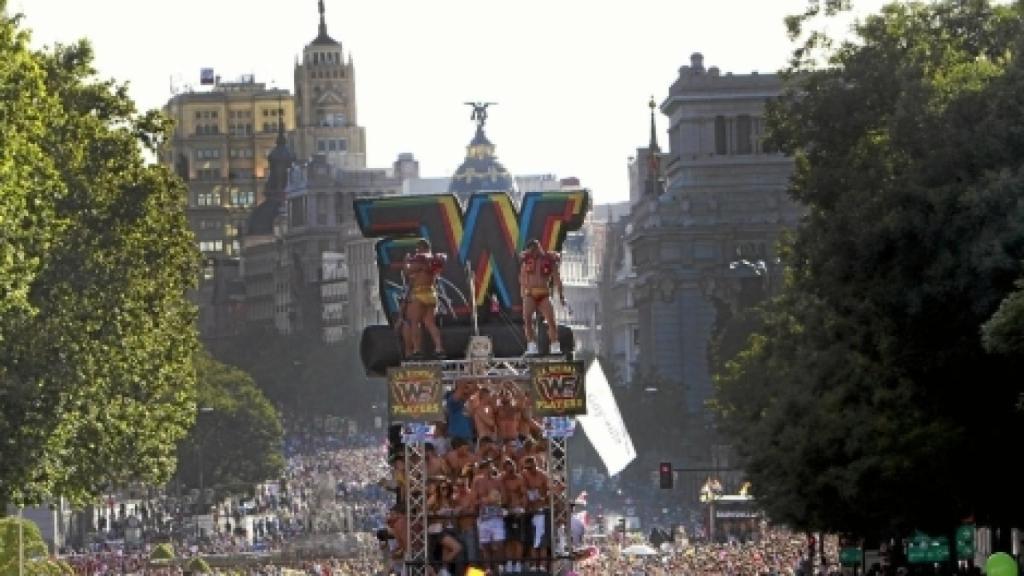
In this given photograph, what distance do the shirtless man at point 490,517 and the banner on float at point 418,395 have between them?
6.67 feet

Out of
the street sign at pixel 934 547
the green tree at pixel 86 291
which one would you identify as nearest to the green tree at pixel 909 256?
the street sign at pixel 934 547

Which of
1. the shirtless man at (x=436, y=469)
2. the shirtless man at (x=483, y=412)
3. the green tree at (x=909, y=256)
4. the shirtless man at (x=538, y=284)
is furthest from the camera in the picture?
the shirtless man at (x=538, y=284)

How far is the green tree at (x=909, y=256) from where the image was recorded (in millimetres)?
70750

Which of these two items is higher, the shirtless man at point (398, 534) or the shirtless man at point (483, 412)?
the shirtless man at point (483, 412)

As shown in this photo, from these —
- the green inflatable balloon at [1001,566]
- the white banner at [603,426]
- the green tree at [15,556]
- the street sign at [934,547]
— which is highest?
the white banner at [603,426]

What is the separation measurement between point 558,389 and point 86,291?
3167 centimetres

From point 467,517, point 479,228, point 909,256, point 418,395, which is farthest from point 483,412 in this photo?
point 909,256

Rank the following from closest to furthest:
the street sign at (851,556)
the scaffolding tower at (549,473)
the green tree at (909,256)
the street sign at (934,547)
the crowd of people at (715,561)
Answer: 1. the green tree at (909,256)
2. the scaffolding tower at (549,473)
3. the street sign at (934,547)
4. the street sign at (851,556)
5. the crowd of people at (715,561)

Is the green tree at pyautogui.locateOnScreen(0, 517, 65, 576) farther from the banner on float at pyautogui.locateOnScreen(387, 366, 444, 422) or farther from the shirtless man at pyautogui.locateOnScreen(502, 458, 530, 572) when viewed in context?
the banner on float at pyautogui.locateOnScreen(387, 366, 444, 422)

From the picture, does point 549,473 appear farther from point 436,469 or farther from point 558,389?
point 436,469

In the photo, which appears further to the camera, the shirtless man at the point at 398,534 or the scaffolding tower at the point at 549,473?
the shirtless man at the point at 398,534

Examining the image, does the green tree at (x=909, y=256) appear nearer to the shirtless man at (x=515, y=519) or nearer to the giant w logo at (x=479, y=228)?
the giant w logo at (x=479, y=228)

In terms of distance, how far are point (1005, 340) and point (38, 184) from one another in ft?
102

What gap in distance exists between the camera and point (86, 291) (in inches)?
4006
